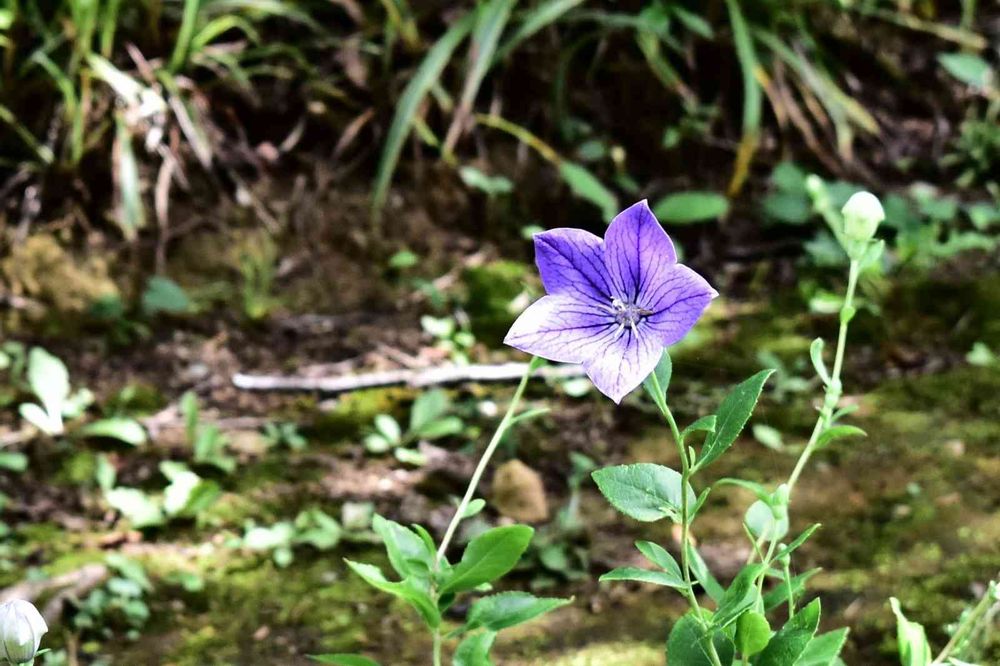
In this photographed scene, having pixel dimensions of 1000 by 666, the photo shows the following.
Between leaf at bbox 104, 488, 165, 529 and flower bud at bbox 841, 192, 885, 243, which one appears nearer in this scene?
flower bud at bbox 841, 192, 885, 243

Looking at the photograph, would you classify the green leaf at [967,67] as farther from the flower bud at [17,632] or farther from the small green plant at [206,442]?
the flower bud at [17,632]

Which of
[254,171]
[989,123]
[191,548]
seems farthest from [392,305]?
[989,123]

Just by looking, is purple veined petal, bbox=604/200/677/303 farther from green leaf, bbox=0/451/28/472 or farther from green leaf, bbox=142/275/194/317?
green leaf, bbox=142/275/194/317

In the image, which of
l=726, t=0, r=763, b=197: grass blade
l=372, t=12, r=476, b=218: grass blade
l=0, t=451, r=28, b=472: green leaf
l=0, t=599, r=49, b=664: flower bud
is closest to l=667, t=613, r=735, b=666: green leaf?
l=0, t=599, r=49, b=664: flower bud

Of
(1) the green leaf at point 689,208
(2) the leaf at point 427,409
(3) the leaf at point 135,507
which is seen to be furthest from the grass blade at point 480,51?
(3) the leaf at point 135,507

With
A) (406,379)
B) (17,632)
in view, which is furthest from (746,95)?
(17,632)

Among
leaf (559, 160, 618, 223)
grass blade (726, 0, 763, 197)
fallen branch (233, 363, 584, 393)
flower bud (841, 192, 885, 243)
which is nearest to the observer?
flower bud (841, 192, 885, 243)

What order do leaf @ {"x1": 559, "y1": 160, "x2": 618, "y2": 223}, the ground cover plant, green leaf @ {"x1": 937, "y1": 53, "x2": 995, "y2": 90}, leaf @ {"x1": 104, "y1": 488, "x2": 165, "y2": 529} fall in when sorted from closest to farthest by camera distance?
the ground cover plant → leaf @ {"x1": 104, "y1": 488, "x2": 165, "y2": 529} → leaf @ {"x1": 559, "y1": 160, "x2": 618, "y2": 223} → green leaf @ {"x1": 937, "y1": 53, "x2": 995, "y2": 90}
